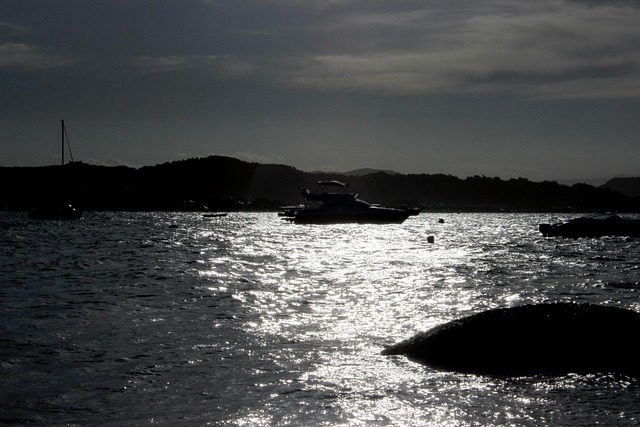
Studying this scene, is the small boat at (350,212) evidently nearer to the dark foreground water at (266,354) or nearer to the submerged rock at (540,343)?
the dark foreground water at (266,354)

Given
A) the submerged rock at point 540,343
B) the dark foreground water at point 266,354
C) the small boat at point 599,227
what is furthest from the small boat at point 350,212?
the submerged rock at point 540,343

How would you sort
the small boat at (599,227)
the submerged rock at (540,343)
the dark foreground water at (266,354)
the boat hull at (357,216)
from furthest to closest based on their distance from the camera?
the boat hull at (357,216)
the small boat at (599,227)
the submerged rock at (540,343)
the dark foreground water at (266,354)

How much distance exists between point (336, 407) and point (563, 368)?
4.48 metres

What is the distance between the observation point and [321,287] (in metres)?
27.9

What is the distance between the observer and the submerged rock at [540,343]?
12664mm

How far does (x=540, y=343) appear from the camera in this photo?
13047 millimetres

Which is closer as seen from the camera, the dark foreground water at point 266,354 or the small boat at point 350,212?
the dark foreground water at point 266,354

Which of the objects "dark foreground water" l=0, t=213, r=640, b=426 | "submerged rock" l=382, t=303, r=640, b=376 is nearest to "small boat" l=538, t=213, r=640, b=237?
"dark foreground water" l=0, t=213, r=640, b=426

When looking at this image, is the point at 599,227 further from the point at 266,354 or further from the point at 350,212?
the point at 266,354

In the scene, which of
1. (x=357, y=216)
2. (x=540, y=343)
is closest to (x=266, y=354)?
(x=540, y=343)

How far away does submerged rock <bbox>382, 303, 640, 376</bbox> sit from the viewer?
12.7 meters

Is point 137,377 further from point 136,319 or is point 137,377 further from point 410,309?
point 410,309

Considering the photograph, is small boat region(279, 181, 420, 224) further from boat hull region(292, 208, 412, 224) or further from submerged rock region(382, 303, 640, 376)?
submerged rock region(382, 303, 640, 376)

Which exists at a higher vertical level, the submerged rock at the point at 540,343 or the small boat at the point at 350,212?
the small boat at the point at 350,212
